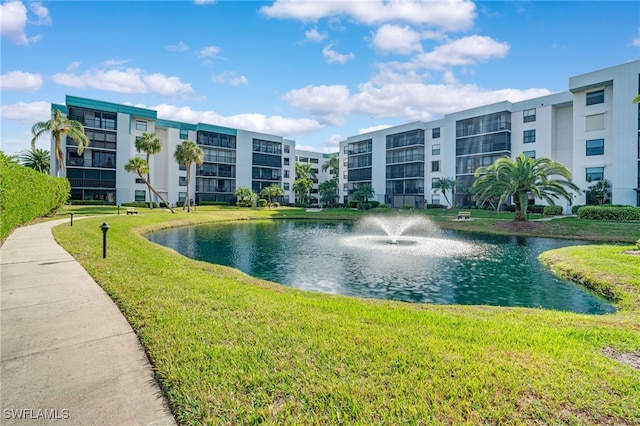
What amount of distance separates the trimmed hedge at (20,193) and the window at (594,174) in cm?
4947

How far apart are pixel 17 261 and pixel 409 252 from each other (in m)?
15.1

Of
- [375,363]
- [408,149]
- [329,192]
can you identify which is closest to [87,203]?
[329,192]

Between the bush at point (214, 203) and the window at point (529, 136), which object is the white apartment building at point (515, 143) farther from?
the bush at point (214, 203)

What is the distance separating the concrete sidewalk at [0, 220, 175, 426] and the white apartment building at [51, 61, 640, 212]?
46372 millimetres

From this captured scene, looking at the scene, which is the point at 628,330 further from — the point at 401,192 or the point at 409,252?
the point at 401,192

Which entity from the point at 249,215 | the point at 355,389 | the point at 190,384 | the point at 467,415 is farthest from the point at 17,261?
the point at 249,215

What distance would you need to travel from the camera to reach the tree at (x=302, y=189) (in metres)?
72.0

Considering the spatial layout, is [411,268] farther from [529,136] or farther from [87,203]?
[87,203]

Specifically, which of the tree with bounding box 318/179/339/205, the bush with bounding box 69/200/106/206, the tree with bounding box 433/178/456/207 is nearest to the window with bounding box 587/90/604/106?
the tree with bounding box 433/178/456/207

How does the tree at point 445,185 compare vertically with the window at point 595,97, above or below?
below

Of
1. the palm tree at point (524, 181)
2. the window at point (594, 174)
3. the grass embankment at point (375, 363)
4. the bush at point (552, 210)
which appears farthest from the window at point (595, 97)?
the grass embankment at point (375, 363)

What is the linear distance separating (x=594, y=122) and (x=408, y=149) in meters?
28.1

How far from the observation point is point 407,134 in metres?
62.2

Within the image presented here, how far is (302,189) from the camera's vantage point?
237 ft
